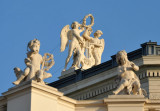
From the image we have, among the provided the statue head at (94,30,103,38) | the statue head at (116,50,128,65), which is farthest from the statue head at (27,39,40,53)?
the statue head at (94,30,103,38)

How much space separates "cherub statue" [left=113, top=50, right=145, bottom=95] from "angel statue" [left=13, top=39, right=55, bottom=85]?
7.91 ft

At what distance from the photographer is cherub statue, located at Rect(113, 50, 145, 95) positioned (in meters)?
30.0

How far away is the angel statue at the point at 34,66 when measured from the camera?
2991 cm

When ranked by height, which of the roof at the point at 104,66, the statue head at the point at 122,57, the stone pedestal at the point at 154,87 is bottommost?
the statue head at the point at 122,57

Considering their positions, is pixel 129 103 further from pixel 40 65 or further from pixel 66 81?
pixel 66 81

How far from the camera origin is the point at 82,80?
146ft

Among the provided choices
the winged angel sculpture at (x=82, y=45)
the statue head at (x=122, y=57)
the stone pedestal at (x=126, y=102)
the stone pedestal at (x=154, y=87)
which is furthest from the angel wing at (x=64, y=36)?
the stone pedestal at (x=126, y=102)

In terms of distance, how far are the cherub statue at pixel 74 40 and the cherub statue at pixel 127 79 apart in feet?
57.2

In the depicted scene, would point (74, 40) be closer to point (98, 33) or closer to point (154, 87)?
point (98, 33)

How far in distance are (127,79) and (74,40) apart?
18758mm

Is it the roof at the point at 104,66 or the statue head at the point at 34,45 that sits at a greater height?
the roof at the point at 104,66

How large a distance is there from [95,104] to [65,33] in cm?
1961

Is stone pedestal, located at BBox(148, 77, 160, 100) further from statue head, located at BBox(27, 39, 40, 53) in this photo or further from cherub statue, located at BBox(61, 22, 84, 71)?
statue head, located at BBox(27, 39, 40, 53)

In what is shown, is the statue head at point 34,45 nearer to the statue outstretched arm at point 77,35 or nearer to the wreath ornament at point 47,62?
the wreath ornament at point 47,62
